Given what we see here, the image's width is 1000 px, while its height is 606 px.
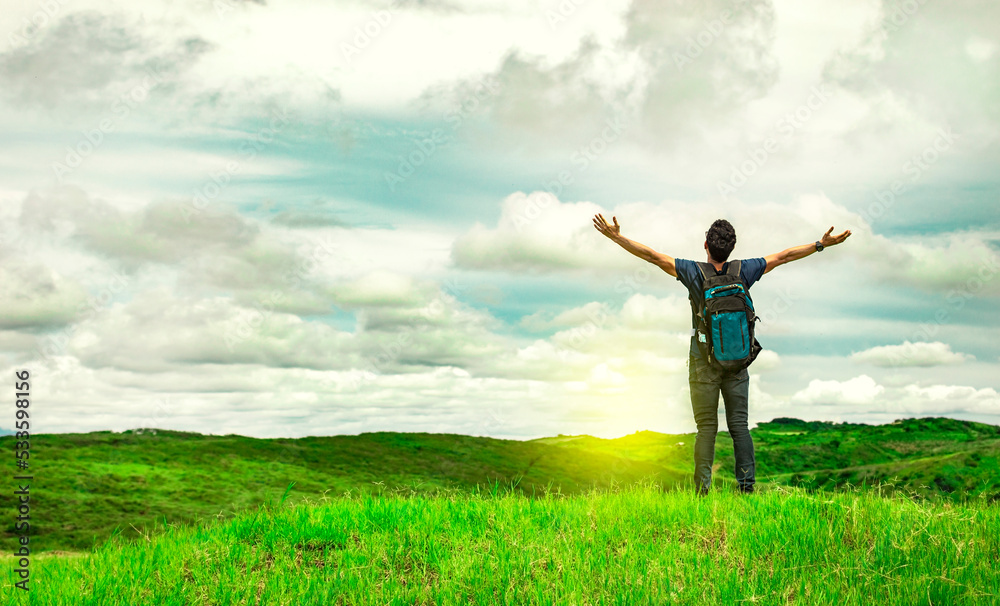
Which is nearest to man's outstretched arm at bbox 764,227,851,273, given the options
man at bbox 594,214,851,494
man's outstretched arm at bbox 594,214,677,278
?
man at bbox 594,214,851,494

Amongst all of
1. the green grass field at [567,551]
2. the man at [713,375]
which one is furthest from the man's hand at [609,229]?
the green grass field at [567,551]

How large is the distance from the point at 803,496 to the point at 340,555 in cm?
633

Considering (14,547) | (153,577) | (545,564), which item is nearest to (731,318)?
(545,564)

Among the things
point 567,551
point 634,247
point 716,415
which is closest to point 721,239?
point 634,247

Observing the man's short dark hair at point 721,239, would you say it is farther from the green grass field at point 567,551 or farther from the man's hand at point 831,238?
the green grass field at point 567,551

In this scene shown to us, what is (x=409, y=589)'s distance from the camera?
21.0ft

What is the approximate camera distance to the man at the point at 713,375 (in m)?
9.57

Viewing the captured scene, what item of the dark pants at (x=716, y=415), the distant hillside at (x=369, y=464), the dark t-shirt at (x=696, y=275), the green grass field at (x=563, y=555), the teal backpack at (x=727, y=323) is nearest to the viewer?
the green grass field at (x=563, y=555)

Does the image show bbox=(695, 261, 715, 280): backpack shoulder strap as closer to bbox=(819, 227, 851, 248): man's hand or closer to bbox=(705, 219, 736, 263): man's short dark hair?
bbox=(705, 219, 736, 263): man's short dark hair

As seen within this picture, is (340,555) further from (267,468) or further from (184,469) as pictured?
(267,468)

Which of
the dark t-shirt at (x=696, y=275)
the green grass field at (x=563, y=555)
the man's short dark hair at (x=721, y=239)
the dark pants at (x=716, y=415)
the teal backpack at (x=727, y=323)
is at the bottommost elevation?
the green grass field at (x=563, y=555)

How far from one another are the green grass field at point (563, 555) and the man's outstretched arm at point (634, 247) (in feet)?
11.7

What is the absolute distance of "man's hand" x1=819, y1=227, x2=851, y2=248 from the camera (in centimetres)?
995

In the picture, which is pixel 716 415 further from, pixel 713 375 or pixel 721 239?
pixel 721 239
